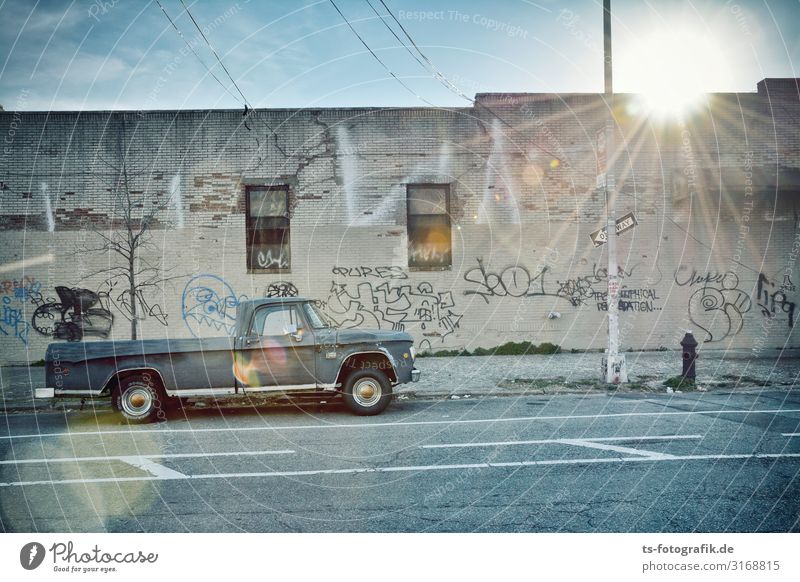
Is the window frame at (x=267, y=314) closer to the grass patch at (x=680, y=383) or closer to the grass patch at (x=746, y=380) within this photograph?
the grass patch at (x=680, y=383)

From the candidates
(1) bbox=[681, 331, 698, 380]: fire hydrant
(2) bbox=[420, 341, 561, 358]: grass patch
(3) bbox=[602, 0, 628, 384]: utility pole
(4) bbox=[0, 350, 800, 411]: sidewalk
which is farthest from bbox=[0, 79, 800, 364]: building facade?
(1) bbox=[681, 331, 698, 380]: fire hydrant

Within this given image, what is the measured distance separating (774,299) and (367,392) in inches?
492

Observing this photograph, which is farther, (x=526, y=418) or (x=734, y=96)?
(x=734, y=96)

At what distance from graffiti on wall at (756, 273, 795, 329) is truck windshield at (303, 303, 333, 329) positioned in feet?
40.7

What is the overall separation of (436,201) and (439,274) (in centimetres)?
192

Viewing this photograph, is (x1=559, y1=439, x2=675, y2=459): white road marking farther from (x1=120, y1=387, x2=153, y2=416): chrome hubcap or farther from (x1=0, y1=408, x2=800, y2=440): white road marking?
(x1=120, y1=387, x2=153, y2=416): chrome hubcap

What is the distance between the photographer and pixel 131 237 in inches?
577

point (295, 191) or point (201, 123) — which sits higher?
point (201, 123)

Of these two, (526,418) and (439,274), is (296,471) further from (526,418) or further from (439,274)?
(439,274)

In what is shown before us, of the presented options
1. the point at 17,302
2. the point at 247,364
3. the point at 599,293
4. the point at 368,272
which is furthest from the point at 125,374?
the point at 599,293
